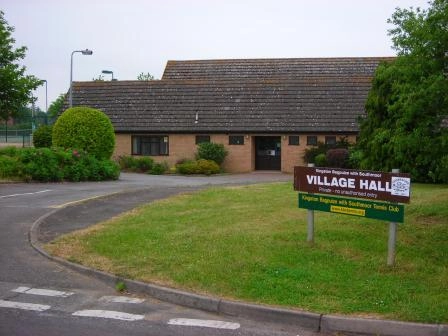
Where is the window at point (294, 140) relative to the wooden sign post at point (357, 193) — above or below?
above

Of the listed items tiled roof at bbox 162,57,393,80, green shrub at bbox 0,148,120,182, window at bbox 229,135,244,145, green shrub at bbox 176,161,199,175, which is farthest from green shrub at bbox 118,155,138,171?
tiled roof at bbox 162,57,393,80

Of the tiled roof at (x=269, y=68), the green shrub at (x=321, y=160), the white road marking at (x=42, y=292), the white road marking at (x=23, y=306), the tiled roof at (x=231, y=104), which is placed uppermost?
the tiled roof at (x=269, y=68)

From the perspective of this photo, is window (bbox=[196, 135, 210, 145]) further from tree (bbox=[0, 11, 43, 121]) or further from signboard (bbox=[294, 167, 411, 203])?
signboard (bbox=[294, 167, 411, 203])

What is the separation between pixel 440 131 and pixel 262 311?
468cm

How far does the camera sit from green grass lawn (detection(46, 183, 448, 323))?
786 cm

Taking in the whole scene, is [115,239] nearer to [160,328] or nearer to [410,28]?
[160,328]

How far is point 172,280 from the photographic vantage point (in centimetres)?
872

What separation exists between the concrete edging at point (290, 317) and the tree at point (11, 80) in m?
21.5

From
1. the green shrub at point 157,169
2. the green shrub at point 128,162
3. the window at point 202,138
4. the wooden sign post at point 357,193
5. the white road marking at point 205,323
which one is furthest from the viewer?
the window at point 202,138

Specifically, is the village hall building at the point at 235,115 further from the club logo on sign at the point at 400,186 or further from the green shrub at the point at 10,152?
the club logo on sign at the point at 400,186

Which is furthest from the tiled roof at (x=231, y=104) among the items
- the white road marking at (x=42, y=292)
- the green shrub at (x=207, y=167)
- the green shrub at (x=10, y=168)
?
the white road marking at (x=42, y=292)

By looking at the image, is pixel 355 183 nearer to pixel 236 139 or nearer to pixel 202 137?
pixel 236 139

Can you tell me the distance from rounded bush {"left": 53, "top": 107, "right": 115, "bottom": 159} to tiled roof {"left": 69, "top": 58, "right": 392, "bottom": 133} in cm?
781

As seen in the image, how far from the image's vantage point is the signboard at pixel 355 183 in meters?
9.05
